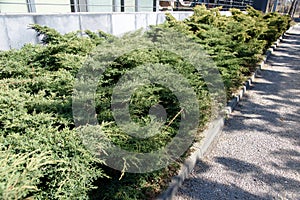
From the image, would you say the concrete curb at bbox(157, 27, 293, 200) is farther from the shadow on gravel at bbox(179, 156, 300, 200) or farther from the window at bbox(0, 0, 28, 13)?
the window at bbox(0, 0, 28, 13)

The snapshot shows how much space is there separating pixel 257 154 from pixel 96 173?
6.92 feet

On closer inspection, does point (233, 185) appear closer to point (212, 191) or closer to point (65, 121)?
point (212, 191)

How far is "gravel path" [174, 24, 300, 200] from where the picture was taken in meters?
2.35

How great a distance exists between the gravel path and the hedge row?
454 millimetres

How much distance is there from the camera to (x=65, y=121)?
186 cm

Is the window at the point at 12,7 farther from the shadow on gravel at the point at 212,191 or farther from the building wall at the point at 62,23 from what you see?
the shadow on gravel at the point at 212,191

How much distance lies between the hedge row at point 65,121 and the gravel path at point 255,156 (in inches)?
17.9

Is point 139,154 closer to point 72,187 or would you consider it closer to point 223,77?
point 72,187

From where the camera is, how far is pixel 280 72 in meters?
6.23

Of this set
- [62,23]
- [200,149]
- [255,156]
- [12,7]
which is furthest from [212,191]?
[12,7]

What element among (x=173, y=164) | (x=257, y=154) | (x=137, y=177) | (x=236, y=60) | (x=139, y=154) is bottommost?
(x=257, y=154)

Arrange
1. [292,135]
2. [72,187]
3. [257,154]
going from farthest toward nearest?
[292,135] < [257,154] < [72,187]

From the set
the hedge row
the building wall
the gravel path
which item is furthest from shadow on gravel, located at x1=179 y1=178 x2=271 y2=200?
the building wall

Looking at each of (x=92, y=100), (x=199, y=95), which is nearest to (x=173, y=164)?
(x=199, y=95)
